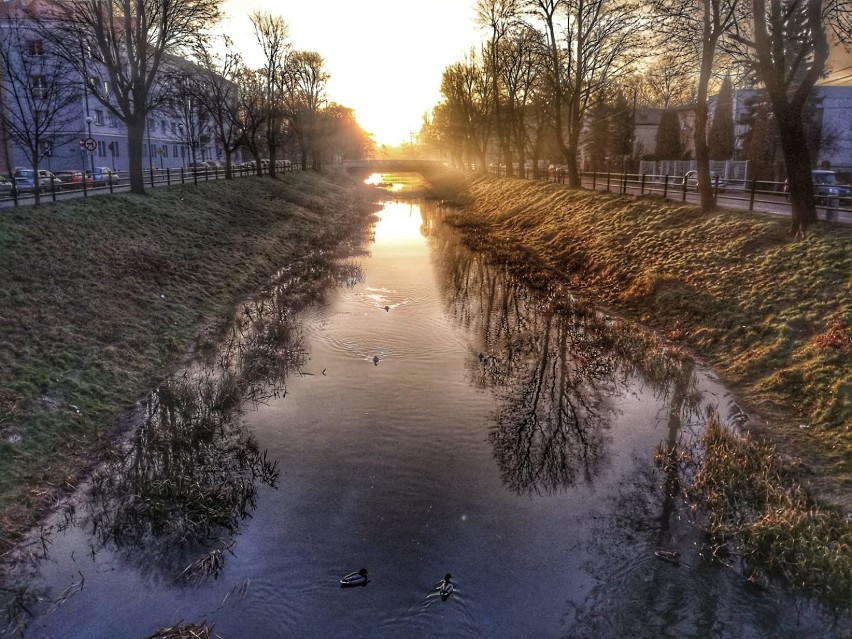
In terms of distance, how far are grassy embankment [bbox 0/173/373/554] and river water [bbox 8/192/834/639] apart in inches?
80.2

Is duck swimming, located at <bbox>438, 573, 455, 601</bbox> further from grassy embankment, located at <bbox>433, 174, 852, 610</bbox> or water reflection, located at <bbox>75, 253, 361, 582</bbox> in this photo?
grassy embankment, located at <bbox>433, 174, 852, 610</bbox>

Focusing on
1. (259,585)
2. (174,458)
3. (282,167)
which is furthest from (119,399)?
(282,167)

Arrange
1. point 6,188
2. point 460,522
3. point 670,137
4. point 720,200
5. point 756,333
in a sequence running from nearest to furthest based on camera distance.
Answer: point 460,522 → point 756,333 → point 720,200 → point 6,188 → point 670,137

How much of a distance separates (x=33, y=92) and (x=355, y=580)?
35.7m

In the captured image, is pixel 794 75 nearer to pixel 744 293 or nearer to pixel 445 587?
pixel 744 293

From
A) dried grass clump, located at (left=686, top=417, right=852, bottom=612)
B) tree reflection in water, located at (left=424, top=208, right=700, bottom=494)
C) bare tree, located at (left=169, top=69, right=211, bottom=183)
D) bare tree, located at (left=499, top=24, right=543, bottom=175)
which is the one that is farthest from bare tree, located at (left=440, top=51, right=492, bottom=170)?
dried grass clump, located at (left=686, top=417, right=852, bottom=612)

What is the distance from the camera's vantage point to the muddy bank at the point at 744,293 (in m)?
10.6

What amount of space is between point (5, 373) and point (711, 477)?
12249 millimetres

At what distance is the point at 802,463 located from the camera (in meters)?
9.47

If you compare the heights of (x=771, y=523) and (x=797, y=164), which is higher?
(x=797, y=164)

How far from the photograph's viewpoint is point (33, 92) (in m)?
32.6

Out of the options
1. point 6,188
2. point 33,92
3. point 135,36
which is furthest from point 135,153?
point 33,92

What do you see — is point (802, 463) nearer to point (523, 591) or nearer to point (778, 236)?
point (523, 591)

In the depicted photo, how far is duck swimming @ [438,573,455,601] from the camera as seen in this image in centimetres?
721
